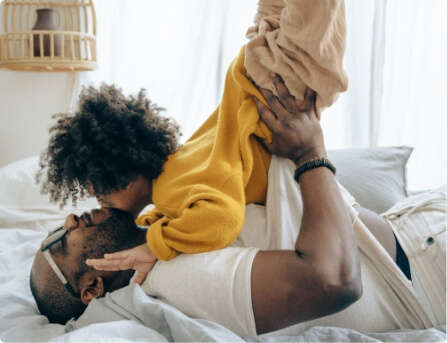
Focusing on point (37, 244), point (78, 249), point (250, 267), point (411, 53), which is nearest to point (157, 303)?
point (250, 267)

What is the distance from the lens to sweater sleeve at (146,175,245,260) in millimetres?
1013

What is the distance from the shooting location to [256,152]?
118cm

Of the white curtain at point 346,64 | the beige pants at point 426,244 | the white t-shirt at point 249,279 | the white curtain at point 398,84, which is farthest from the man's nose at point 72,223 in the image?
the white curtain at point 398,84

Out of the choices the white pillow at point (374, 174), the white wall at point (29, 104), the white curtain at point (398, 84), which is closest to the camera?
the white pillow at point (374, 174)

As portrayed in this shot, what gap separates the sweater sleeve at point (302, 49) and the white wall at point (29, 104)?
2087 millimetres

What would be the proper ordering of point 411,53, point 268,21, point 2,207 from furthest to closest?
point 411,53 → point 2,207 → point 268,21

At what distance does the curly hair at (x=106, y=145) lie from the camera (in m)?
1.17

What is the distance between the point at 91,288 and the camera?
1.21 m

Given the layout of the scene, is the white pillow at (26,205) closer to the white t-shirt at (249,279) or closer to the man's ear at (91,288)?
the man's ear at (91,288)

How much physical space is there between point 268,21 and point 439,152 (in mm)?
2116

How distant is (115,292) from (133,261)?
0.08 m

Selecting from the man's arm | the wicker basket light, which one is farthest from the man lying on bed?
the wicker basket light

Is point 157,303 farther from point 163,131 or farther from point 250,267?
point 163,131

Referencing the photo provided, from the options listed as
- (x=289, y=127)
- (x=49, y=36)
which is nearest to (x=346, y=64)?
(x=49, y=36)
